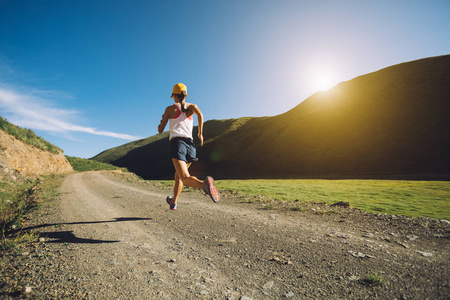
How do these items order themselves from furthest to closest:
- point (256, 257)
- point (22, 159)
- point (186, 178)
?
point (22, 159), point (186, 178), point (256, 257)

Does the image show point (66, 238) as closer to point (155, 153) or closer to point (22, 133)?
point (22, 133)

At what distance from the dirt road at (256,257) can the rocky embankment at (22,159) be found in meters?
14.7

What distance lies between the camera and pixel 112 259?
2.98 meters

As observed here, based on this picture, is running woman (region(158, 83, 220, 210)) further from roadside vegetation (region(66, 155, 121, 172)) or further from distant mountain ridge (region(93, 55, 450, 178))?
roadside vegetation (region(66, 155, 121, 172))

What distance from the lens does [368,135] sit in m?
47.7

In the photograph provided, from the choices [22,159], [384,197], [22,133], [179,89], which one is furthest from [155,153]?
[179,89]

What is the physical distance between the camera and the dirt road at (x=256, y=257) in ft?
7.04

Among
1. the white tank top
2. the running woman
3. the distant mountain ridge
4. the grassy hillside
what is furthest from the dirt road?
the grassy hillside

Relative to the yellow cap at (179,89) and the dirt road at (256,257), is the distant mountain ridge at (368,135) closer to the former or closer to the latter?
the dirt road at (256,257)

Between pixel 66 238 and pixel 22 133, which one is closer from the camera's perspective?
pixel 66 238

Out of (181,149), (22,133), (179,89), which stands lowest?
(181,149)

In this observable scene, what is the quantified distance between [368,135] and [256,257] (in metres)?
56.6

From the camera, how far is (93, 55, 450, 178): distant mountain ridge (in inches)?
1511

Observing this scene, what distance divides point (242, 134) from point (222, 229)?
89.8m
